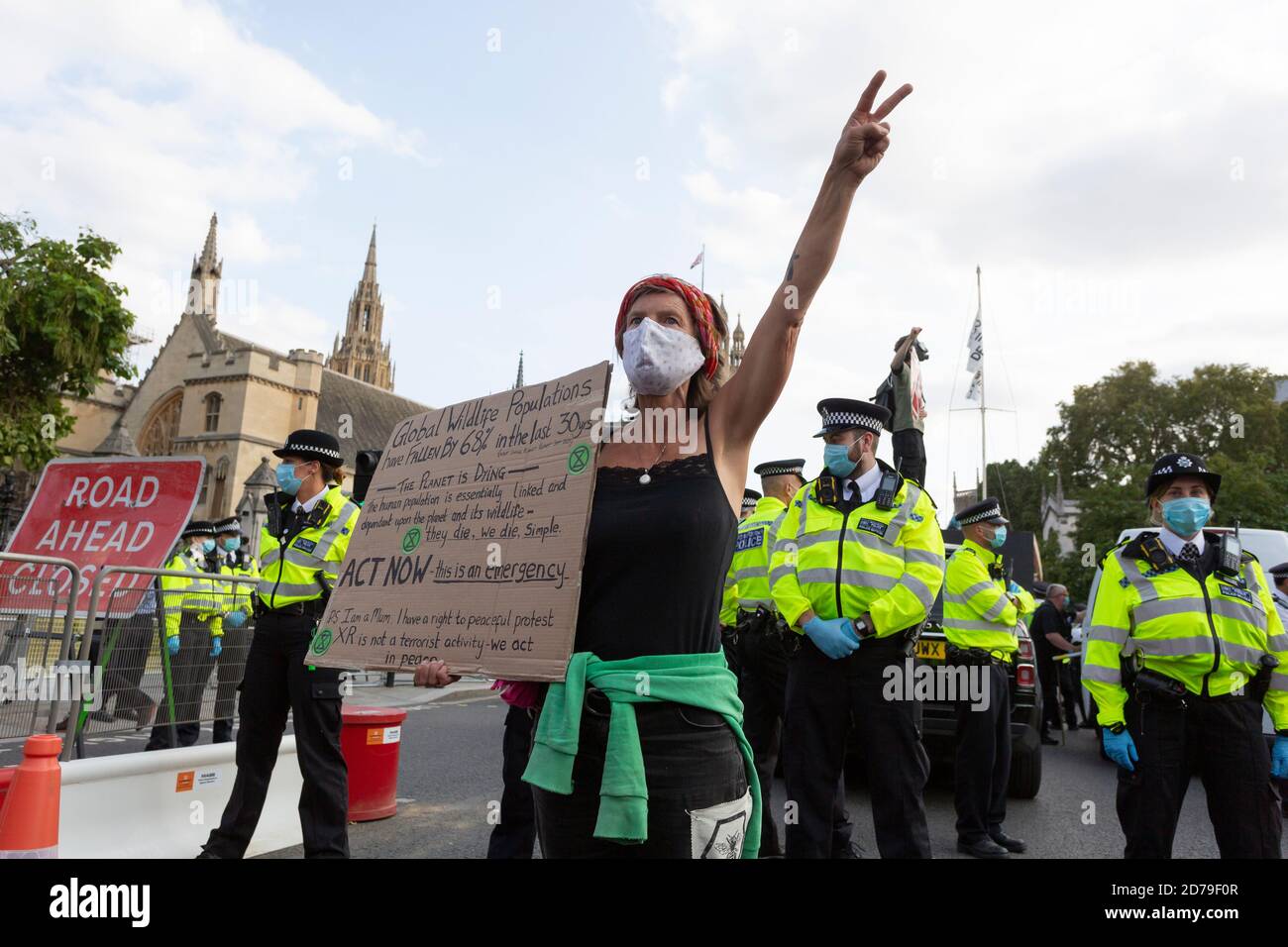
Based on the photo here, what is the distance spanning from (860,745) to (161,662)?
4.38 meters

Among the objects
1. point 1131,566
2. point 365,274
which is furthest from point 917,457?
point 365,274

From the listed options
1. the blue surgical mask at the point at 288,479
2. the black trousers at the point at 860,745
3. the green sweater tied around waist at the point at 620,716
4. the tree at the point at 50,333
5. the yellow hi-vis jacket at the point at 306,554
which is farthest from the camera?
the tree at the point at 50,333

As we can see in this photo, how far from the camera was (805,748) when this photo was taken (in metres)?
4.37

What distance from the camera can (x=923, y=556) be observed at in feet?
15.1

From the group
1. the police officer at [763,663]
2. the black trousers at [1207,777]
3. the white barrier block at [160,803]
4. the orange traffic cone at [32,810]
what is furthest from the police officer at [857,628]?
the orange traffic cone at [32,810]

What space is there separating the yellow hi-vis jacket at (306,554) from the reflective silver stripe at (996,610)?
14.2 feet

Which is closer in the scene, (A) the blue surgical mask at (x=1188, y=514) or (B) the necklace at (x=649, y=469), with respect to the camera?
(B) the necklace at (x=649, y=469)

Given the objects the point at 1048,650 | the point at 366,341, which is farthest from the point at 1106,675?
the point at 366,341

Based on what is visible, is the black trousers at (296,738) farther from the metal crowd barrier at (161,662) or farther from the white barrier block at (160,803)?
the metal crowd barrier at (161,662)

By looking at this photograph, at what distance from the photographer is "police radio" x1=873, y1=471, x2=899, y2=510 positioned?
185 inches

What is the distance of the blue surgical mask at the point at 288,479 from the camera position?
17.7 feet

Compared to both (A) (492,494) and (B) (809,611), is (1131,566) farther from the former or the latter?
(A) (492,494)

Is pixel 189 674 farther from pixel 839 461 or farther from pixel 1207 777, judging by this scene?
pixel 1207 777

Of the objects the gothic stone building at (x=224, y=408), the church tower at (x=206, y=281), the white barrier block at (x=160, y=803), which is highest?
the church tower at (x=206, y=281)
